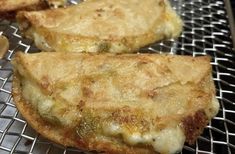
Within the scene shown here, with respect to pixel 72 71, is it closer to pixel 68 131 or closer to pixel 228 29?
pixel 68 131

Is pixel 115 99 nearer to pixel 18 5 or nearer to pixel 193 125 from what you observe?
pixel 193 125

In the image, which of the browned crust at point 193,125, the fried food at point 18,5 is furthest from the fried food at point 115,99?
the fried food at point 18,5

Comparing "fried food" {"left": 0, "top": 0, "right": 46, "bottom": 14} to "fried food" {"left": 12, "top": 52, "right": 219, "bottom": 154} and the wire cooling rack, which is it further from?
"fried food" {"left": 12, "top": 52, "right": 219, "bottom": 154}

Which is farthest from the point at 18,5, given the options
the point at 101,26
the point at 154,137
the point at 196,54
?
the point at 154,137

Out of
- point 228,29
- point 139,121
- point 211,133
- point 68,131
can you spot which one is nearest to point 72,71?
point 68,131

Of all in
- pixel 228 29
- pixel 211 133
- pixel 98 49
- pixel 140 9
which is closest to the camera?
pixel 211 133
